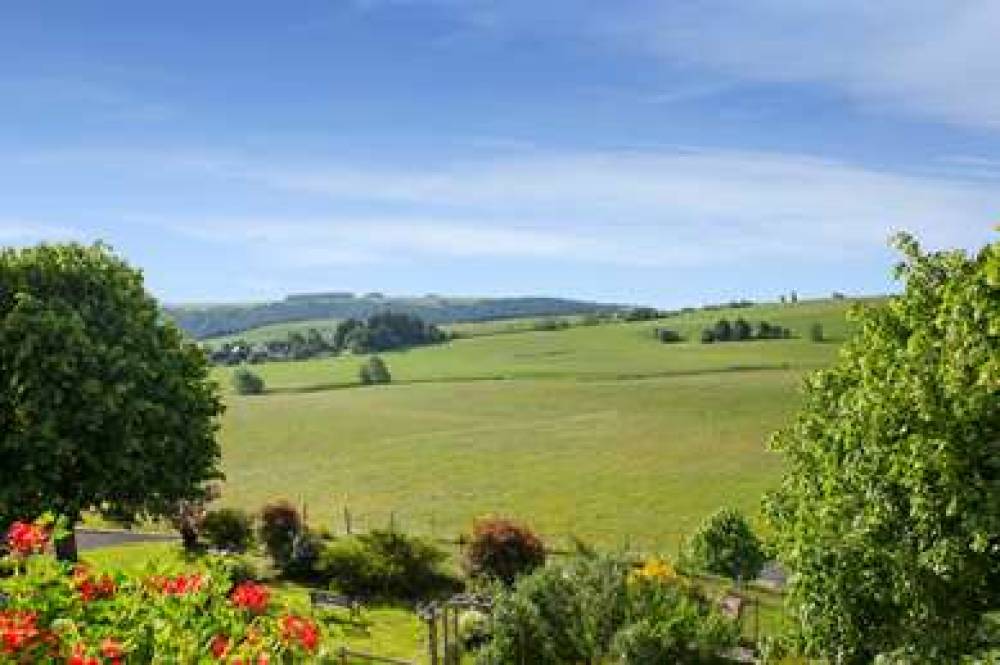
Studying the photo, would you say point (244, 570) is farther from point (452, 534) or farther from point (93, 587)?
point (93, 587)

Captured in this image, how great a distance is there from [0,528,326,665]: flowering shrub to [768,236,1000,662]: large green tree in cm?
1596

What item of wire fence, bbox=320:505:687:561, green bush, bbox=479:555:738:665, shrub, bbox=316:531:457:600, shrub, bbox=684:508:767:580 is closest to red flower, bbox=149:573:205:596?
green bush, bbox=479:555:738:665

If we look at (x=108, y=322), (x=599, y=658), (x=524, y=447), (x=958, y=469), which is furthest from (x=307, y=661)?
(x=524, y=447)

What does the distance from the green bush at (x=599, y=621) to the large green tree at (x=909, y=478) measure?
4.43 m

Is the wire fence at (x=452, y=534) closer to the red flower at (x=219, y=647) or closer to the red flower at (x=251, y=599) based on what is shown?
the red flower at (x=251, y=599)

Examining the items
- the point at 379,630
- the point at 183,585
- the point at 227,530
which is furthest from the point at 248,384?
the point at 183,585

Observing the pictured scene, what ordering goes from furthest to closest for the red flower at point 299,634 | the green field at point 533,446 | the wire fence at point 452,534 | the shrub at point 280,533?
the green field at point 533,446 → the wire fence at point 452,534 → the shrub at point 280,533 → the red flower at point 299,634

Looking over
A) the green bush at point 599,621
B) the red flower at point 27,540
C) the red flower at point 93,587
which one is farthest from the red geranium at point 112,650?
the green bush at point 599,621

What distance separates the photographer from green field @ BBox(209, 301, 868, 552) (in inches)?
3720

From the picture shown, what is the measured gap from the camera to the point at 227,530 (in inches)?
2462

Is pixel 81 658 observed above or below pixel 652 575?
above

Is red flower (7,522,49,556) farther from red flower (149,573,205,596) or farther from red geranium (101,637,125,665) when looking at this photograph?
red geranium (101,637,125,665)

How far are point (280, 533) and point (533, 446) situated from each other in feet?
240

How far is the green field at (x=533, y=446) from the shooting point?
310 feet
